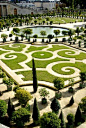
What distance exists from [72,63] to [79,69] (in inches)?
129

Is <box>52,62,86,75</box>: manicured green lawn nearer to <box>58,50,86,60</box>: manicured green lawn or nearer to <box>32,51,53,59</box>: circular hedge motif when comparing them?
<box>58,50,86,60</box>: manicured green lawn

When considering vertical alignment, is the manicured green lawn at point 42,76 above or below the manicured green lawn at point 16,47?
below

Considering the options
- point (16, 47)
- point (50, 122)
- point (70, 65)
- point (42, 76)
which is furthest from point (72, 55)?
point (50, 122)

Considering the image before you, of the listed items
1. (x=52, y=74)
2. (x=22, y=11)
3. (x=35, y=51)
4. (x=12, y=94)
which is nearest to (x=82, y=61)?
(x=52, y=74)

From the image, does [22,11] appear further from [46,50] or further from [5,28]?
[46,50]

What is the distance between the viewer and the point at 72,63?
36.5 m

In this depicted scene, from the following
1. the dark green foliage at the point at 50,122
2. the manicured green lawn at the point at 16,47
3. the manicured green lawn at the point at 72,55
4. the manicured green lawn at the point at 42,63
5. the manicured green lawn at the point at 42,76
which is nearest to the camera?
the dark green foliage at the point at 50,122

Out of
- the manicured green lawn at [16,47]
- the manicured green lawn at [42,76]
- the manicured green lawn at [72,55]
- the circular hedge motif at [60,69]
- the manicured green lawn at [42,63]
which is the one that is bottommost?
the manicured green lawn at [42,76]

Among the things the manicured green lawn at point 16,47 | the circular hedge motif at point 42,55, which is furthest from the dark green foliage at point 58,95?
the manicured green lawn at point 16,47

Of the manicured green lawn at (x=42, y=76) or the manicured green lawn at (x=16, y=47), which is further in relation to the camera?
the manicured green lawn at (x=16, y=47)

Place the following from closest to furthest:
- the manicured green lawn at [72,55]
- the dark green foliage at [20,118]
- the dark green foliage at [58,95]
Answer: the dark green foliage at [20,118], the dark green foliage at [58,95], the manicured green lawn at [72,55]

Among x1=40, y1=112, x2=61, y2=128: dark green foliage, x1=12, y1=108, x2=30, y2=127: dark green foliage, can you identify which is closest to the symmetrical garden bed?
x1=12, y1=108, x2=30, y2=127: dark green foliage

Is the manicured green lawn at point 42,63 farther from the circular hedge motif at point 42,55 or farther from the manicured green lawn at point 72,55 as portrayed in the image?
the manicured green lawn at point 72,55

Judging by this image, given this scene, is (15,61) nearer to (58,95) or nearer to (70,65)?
(70,65)
